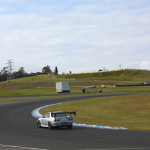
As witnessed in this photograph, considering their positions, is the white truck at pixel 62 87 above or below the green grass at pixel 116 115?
above

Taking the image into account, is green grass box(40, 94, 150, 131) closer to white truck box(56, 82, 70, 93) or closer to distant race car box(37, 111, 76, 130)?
distant race car box(37, 111, 76, 130)

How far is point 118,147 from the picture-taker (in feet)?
35.2

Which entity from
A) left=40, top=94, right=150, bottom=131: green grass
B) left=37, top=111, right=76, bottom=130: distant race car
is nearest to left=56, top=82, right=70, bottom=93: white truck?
left=40, top=94, right=150, bottom=131: green grass

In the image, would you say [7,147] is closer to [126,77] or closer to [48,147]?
[48,147]

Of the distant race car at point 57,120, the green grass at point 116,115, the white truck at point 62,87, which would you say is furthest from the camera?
the white truck at point 62,87

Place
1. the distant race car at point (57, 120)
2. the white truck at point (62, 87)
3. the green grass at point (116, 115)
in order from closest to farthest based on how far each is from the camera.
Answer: the distant race car at point (57, 120), the green grass at point (116, 115), the white truck at point (62, 87)

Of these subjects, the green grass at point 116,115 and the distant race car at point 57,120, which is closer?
the distant race car at point 57,120

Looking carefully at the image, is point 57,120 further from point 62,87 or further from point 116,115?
point 62,87

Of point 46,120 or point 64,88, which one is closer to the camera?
point 46,120

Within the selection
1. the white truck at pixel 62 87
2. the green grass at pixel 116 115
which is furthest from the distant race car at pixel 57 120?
the white truck at pixel 62 87

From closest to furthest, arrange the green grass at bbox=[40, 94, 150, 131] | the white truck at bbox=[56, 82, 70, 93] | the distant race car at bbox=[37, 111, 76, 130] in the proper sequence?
1. the distant race car at bbox=[37, 111, 76, 130]
2. the green grass at bbox=[40, 94, 150, 131]
3. the white truck at bbox=[56, 82, 70, 93]

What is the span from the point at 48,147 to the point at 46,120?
24.5 ft

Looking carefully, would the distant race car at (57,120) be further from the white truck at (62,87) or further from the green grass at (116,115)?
the white truck at (62,87)

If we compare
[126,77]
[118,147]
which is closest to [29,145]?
[118,147]
